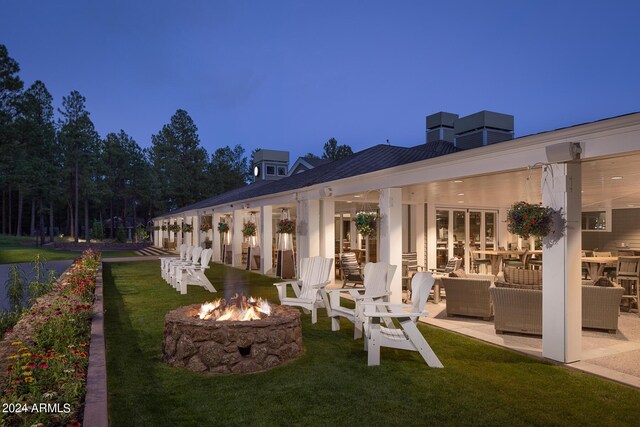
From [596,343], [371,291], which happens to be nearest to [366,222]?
[371,291]

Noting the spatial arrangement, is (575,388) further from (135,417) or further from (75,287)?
(75,287)

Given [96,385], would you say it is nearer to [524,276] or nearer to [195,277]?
[524,276]

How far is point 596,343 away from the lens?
584 cm

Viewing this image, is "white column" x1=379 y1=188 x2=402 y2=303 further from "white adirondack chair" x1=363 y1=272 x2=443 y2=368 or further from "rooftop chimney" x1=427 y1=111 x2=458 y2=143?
"rooftop chimney" x1=427 y1=111 x2=458 y2=143

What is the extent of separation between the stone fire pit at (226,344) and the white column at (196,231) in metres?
17.3

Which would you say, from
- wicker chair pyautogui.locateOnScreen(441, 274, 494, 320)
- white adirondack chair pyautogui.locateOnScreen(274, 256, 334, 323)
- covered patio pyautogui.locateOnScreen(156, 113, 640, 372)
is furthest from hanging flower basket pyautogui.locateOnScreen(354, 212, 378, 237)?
wicker chair pyautogui.locateOnScreen(441, 274, 494, 320)

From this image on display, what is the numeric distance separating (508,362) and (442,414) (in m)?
1.77

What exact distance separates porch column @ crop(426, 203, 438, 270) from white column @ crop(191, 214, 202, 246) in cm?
1231

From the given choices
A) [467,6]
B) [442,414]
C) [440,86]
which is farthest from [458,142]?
[440,86]

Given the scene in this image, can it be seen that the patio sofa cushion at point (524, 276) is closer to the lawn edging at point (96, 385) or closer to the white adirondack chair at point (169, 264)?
the lawn edging at point (96, 385)

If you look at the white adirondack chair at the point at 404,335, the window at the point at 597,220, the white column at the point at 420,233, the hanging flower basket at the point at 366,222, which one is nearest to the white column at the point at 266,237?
the white column at the point at 420,233

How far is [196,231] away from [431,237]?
13253mm

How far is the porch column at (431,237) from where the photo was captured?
12836 millimetres

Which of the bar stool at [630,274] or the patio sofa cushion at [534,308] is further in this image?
the bar stool at [630,274]
